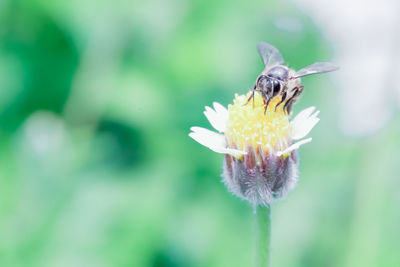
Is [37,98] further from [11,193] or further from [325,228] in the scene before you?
[325,228]

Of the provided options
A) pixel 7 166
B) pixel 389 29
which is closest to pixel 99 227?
pixel 7 166

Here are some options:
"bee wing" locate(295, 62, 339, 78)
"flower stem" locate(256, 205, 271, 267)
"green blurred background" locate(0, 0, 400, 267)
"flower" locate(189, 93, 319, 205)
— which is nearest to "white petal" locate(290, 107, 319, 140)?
"flower" locate(189, 93, 319, 205)

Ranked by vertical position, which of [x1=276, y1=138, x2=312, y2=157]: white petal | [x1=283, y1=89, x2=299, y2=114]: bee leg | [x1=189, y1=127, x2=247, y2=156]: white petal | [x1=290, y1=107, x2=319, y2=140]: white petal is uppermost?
[x1=283, y1=89, x2=299, y2=114]: bee leg

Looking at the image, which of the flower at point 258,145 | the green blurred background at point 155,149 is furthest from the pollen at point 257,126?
the green blurred background at point 155,149

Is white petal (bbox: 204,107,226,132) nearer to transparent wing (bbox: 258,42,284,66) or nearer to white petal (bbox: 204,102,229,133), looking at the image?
white petal (bbox: 204,102,229,133)

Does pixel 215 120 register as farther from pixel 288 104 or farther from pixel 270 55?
pixel 270 55

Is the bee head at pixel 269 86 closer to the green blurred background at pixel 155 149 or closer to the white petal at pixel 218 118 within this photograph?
the white petal at pixel 218 118
